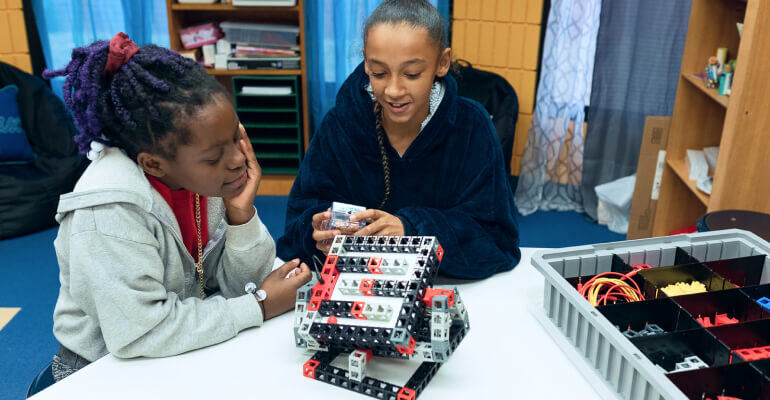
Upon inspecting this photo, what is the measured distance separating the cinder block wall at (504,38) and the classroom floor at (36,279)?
2.41 ft

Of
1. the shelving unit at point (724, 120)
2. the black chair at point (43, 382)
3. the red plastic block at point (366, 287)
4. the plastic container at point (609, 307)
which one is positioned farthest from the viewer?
the shelving unit at point (724, 120)

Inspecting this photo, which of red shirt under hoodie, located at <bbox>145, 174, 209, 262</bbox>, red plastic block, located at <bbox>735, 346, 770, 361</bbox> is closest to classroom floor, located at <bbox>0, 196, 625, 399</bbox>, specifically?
red shirt under hoodie, located at <bbox>145, 174, 209, 262</bbox>

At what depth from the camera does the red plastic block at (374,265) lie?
1116 millimetres

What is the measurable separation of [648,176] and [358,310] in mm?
2594

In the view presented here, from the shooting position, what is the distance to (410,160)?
1.61m

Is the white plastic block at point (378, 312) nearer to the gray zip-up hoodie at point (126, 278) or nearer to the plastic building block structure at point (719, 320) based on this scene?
the gray zip-up hoodie at point (126, 278)

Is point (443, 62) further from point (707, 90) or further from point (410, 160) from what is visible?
point (707, 90)

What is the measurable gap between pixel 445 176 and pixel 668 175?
73.7 inches

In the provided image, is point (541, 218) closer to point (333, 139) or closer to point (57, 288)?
point (333, 139)

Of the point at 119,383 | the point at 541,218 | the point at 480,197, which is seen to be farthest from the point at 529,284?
the point at 541,218

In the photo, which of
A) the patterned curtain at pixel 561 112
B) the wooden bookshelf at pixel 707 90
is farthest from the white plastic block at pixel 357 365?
the patterned curtain at pixel 561 112

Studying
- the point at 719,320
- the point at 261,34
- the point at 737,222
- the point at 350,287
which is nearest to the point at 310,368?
the point at 350,287

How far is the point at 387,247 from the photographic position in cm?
115

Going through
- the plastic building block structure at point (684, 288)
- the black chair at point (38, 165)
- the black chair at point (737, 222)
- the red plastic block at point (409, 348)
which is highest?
the red plastic block at point (409, 348)
